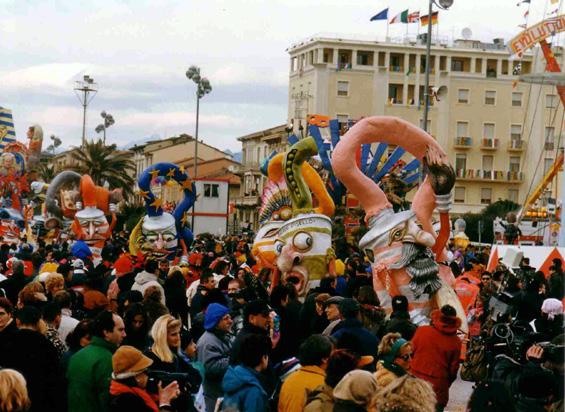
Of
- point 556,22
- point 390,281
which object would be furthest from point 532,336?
point 556,22

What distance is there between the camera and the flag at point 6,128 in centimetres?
6600

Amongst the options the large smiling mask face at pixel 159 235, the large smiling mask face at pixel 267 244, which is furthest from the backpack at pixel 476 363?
the large smiling mask face at pixel 159 235

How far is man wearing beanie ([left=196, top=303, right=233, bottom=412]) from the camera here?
10.1m

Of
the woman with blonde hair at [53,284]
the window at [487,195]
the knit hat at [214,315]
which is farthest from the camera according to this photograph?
the window at [487,195]

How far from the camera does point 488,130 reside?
289 ft

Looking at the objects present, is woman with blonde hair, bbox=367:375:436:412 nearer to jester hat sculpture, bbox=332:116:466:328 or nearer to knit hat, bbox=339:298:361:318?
knit hat, bbox=339:298:361:318

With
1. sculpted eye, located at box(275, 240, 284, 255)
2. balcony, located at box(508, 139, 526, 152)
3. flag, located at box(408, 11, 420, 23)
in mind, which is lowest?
sculpted eye, located at box(275, 240, 284, 255)

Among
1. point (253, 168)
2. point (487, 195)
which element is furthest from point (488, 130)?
point (253, 168)

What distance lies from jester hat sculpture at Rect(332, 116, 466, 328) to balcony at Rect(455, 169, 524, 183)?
2747 inches

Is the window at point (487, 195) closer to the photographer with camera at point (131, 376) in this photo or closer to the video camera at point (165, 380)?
the video camera at point (165, 380)

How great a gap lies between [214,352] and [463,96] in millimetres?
78814

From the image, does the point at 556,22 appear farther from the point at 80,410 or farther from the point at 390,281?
the point at 80,410

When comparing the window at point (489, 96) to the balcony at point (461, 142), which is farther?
the window at point (489, 96)

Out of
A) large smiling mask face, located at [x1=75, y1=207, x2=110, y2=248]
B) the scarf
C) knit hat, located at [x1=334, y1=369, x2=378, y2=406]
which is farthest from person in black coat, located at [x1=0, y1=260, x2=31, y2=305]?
large smiling mask face, located at [x1=75, y1=207, x2=110, y2=248]
